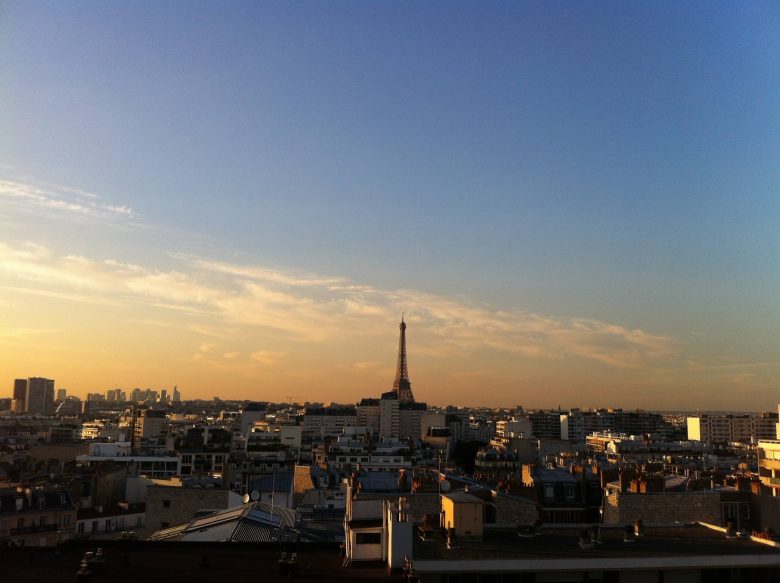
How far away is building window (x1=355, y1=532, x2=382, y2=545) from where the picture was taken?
15711 millimetres

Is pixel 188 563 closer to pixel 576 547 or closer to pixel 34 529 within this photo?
pixel 576 547

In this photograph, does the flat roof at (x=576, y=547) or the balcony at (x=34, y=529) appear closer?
the flat roof at (x=576, y=547)

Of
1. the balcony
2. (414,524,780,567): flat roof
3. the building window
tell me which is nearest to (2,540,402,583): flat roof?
the building window

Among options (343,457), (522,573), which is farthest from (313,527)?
(343,457)

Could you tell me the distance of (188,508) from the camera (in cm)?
3256

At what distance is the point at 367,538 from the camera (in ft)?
51.8

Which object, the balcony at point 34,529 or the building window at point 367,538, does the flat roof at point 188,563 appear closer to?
the building window at point 367,538

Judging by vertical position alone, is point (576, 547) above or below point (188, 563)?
above

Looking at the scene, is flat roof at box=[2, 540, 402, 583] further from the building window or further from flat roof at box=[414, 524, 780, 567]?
flat roof at box=[414, 524, 780, 567]

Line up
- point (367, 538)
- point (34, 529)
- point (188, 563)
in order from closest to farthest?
1. point (188, 563)
2. point (367, 538)
3. point (34, 529)

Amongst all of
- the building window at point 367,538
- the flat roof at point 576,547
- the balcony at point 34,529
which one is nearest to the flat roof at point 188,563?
the building window at point 367,538

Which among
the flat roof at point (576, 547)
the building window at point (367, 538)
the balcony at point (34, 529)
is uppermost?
the building window at point (367, 538)

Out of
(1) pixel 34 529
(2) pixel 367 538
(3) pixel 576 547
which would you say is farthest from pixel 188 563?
(1) pixel 34 529

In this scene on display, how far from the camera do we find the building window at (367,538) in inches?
619
